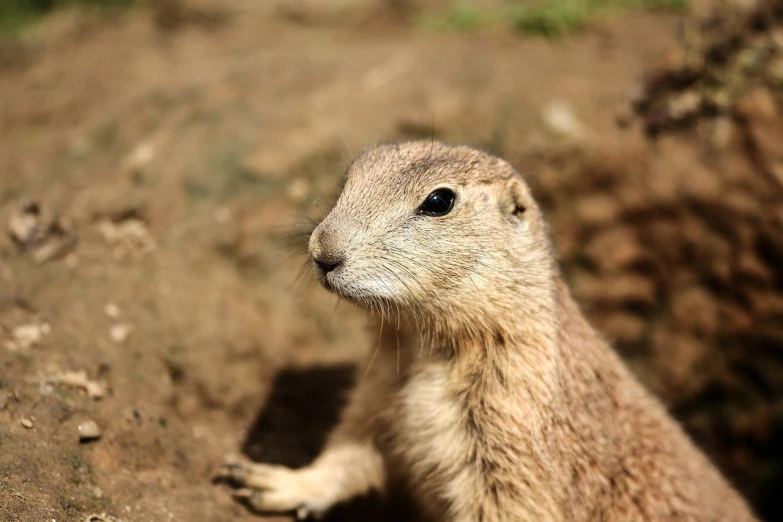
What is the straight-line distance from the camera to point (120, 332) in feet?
15.4

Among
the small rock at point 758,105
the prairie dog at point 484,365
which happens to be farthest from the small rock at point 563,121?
the prairie dog at point 484,365

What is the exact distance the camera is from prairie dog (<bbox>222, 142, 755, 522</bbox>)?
3.65 m

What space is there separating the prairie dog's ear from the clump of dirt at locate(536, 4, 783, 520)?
276 cm

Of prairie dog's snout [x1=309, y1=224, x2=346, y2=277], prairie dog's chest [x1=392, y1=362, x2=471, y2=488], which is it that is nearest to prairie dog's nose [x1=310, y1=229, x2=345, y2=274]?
prairie dog's snout [x1=309, y1=224, x2=346, y2=277]

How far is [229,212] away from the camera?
580 centimetres

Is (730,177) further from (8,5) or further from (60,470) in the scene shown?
(8,5)

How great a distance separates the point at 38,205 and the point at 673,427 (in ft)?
15.0

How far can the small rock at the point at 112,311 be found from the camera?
187 inches

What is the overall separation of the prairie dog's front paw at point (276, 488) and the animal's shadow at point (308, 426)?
0.34 metres

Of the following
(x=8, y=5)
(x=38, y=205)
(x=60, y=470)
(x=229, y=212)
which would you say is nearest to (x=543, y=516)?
(x=60, y=470)

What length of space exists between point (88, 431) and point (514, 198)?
8.62 feet

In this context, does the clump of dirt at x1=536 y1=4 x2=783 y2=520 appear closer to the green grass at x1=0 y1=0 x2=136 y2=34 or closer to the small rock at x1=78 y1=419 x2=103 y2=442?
the small rock at x1=78 y1=419 x2=103 y2=442

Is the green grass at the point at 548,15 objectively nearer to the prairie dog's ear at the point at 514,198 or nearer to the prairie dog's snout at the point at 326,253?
the prairie dog's ear at the point at 514,198

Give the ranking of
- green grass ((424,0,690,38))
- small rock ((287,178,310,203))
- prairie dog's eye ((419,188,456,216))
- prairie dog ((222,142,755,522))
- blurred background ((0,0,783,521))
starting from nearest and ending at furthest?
prairie dog ((222,142,755,522)), prairie dog's eye ((419,188,456,216)), blurred background ((0,0,783,521)), small rock ((287,178,310,203)), green grass ((424,0,690,38))
